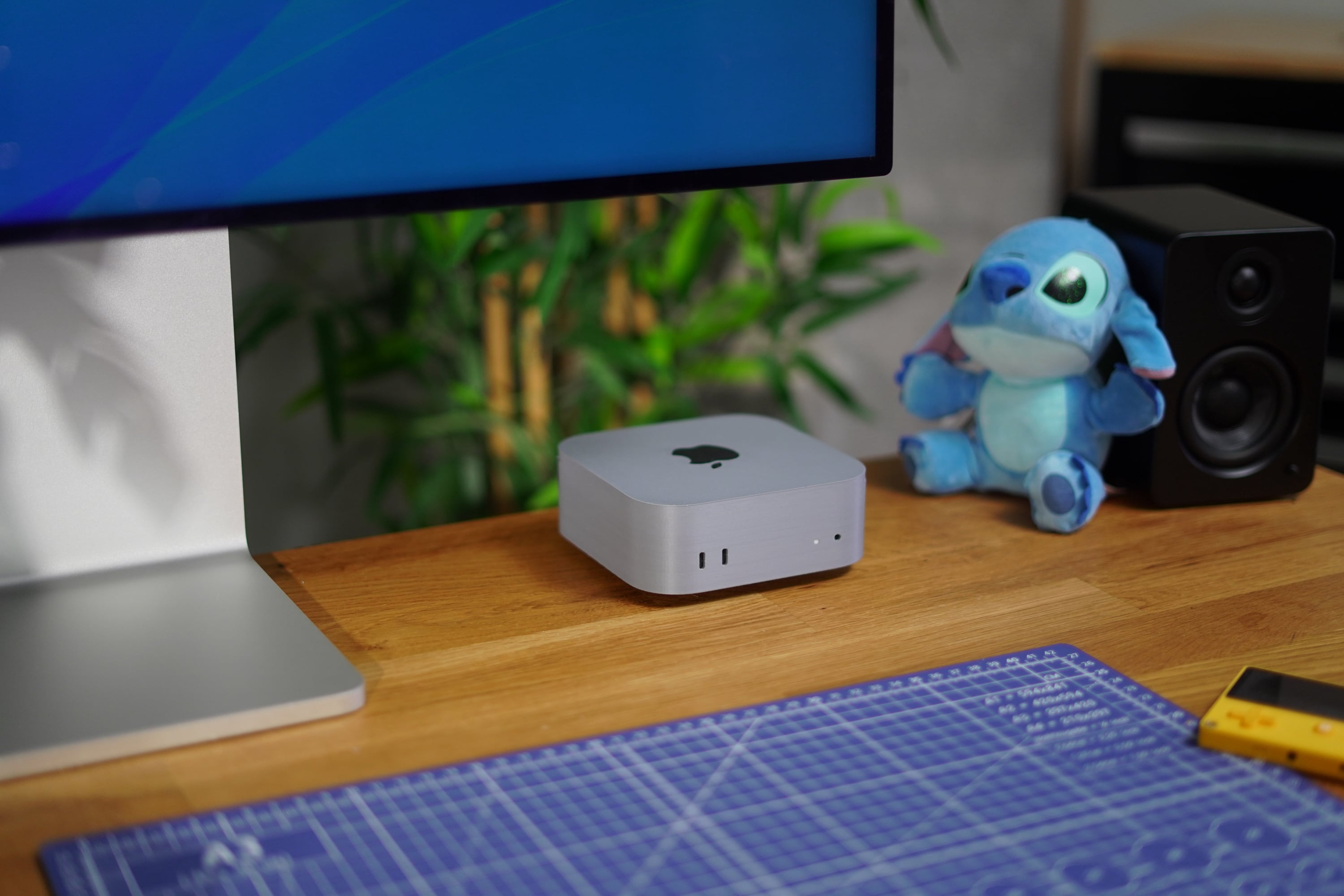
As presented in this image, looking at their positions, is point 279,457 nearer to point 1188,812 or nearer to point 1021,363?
point 1021,363

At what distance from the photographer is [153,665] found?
2.11ft

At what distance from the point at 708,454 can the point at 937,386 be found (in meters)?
0.20

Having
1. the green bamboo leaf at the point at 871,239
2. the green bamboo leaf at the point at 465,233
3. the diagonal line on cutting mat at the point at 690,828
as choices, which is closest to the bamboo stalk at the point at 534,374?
the green bamboo leaf at the point at 465,233

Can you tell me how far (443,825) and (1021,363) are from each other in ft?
1.62

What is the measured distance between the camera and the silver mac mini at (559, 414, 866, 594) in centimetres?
73

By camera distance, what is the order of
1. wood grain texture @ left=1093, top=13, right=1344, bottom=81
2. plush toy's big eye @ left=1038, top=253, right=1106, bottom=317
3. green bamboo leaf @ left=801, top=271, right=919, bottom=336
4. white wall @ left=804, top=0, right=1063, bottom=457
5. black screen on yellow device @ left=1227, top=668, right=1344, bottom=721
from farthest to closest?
1. white wall @ left=804, top=0, right=1063, bottom=457
2. wood grain texture @ left=1093, top=13, right=1344, bottom=81
3. green bamboo leaf @ left=801, top=271, right=919, bottom=336
4. plush toy's big eye @ left=1038, top=253, right=1106, bottom=317
5. black screen on yellow device @ left=1227, top=668, right=1344, bottom=721

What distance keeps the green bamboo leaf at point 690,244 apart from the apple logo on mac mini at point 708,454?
91 cm

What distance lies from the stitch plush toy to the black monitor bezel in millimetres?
114

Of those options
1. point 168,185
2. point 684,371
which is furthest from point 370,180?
point 684,371

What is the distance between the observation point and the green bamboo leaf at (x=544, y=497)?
1524 millimetres

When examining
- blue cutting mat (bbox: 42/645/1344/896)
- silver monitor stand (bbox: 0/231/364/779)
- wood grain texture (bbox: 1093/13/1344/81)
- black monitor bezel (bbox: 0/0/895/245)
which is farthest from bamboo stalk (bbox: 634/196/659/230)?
blue cutting mat (bbox: 42/645/1344/896)

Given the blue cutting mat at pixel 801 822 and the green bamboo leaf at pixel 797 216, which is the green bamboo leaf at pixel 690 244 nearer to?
the green bamboo leaf at pixel 797 216

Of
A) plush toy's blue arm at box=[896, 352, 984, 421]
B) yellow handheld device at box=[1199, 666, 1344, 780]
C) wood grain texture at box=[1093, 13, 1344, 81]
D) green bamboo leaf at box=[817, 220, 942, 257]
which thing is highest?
wood grain texture at box=[1093, 13, 1344, 81]

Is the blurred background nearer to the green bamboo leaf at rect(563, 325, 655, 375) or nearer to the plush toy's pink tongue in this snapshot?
the green bamboo leaf at rect(563, 325, 655, 375)
